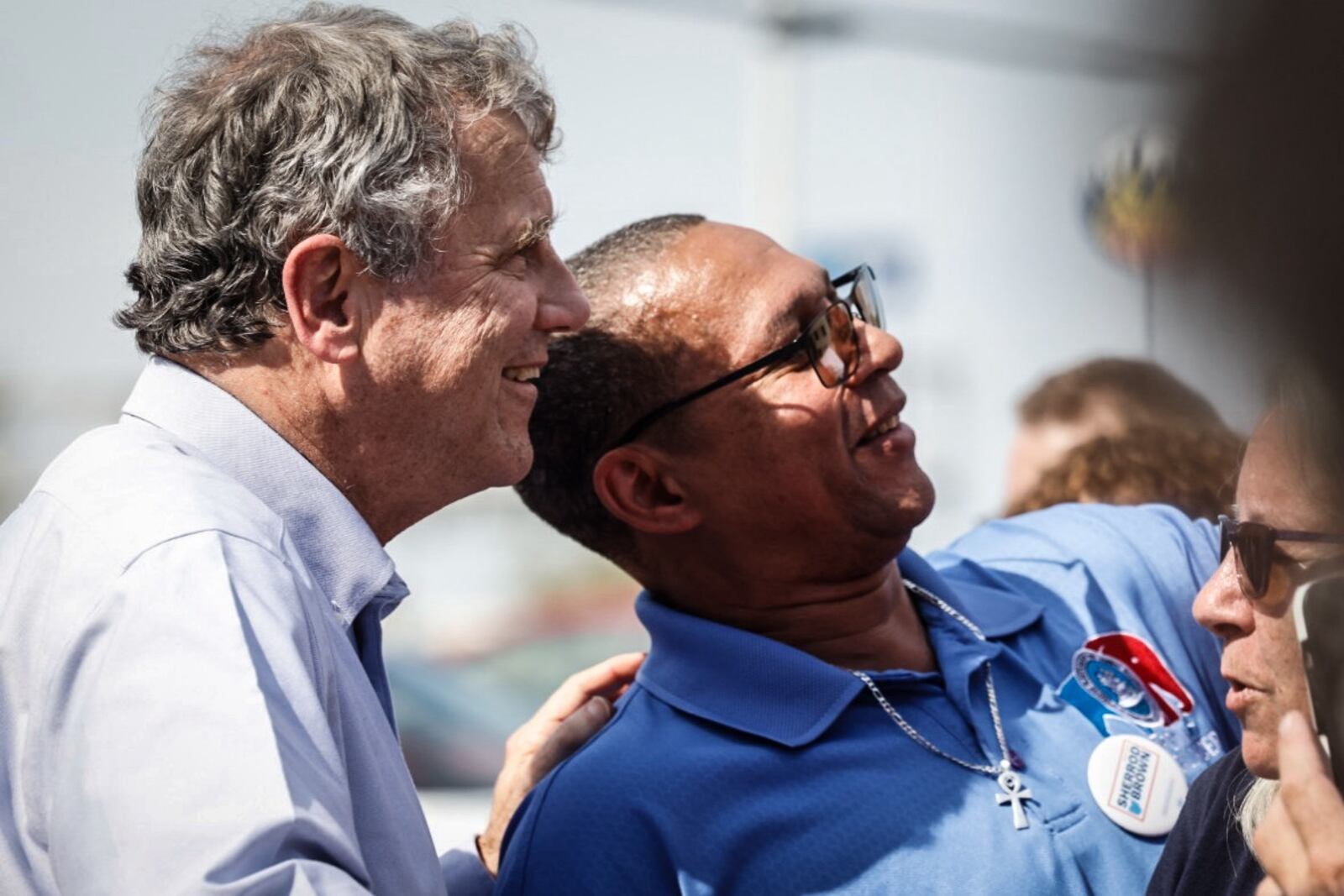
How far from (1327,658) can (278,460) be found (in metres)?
→ 1.53

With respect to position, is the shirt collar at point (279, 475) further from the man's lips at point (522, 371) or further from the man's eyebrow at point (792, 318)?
the man's eyebrow at point (792, 318)

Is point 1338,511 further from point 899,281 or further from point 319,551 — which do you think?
point 899,281

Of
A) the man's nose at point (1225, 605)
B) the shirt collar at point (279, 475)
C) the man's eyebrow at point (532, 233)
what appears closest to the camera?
the man's nose at point (1225, 605)

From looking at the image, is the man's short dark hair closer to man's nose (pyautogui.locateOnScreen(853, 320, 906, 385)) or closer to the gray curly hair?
man's nose (pyautogui.locateOnScreen(853, 320, 906, 385))

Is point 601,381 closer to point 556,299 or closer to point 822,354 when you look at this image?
point 822,354

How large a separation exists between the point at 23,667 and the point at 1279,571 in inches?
48.8

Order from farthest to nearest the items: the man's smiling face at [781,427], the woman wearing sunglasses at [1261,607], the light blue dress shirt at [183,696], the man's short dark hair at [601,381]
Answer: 1. the man's short dark hair at [601,381]
2. the man's smiling face at [781,427]
3. the light blue dress shirt at [183,696]
4. the woman wearing sunglasses at [1261,607]

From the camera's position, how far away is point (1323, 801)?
74 centimetres

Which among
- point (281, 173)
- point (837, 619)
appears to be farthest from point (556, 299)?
point (837, 619)

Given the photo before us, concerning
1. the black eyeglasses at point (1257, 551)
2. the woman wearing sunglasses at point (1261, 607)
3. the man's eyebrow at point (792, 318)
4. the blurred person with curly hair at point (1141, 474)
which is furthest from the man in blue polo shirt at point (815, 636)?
the black eyeglasses at point (1257, 551)

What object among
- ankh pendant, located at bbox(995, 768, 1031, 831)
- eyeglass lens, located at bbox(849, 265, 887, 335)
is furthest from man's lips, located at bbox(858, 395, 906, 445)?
ankh pendant, located at bbox(995, 768, 1031, 831)

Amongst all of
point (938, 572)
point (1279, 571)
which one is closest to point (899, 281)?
point (938, 572)

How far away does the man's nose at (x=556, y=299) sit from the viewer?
2180mm

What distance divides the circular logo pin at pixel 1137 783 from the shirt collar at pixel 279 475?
123cm
